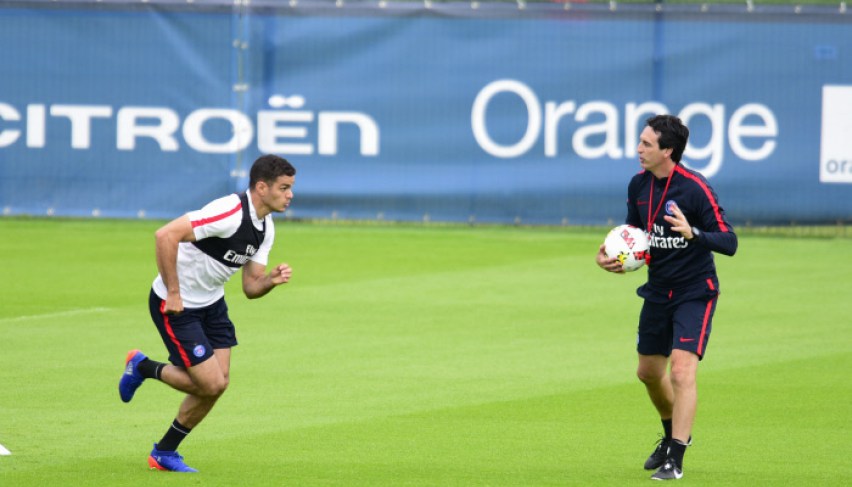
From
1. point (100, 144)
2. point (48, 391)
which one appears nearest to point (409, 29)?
point (100, 144)

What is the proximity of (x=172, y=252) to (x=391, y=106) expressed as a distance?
1363 centimetres

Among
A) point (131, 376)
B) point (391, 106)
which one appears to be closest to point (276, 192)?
→ point (131, 376)

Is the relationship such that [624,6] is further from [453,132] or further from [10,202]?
[10,202]

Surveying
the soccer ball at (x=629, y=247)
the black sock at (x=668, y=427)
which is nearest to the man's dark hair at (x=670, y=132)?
the soccer ball at (x=629, y=247)

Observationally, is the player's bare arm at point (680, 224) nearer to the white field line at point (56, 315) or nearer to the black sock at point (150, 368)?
the black sock at point (150, 368)

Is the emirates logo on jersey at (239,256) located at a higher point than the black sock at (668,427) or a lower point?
higher

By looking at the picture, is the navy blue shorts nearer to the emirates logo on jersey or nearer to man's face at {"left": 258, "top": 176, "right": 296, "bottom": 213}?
man's face at {"left": 258, "top": 176, "right": 296, "bottom": 213}

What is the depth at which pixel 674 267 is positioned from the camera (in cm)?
890

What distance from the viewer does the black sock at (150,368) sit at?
8844mm

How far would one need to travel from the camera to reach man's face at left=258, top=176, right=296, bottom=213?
8562mm

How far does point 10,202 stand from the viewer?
22.0 meters

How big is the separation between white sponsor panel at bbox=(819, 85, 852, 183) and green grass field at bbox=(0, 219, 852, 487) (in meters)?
1.38

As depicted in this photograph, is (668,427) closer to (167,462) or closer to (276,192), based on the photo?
(276,192)

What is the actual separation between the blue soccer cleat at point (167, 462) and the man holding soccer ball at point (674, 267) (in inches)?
113
